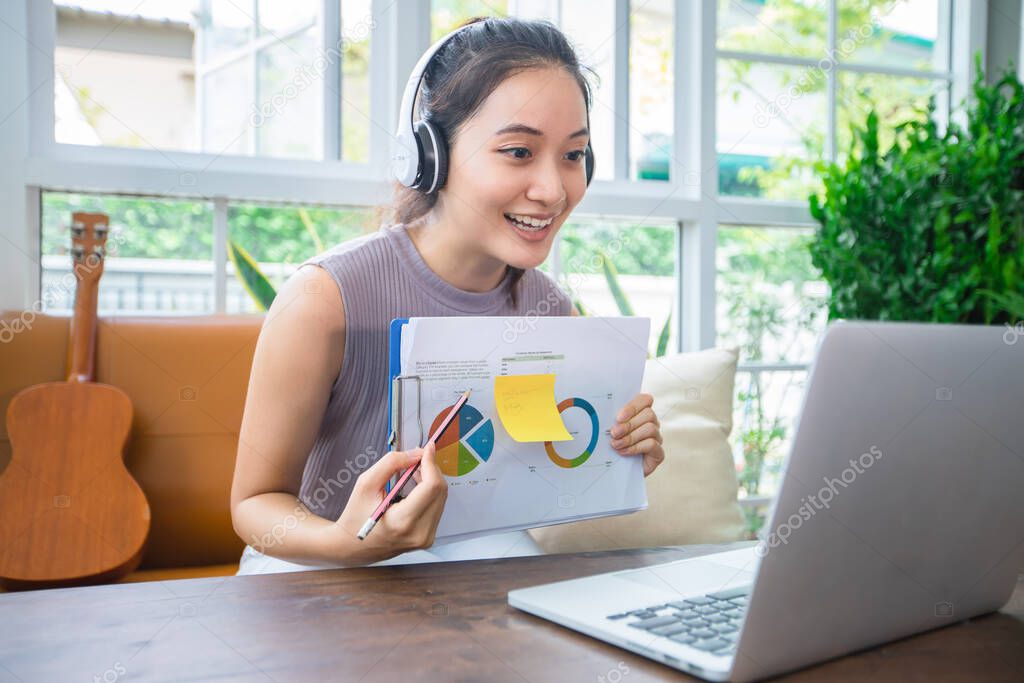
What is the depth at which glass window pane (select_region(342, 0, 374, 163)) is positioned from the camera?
237 cm

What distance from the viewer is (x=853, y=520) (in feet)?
1.93

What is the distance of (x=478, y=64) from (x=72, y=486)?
113 cm

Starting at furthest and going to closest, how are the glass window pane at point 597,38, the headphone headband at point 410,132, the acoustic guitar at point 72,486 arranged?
the glass window pane at point 597,38, the acoustic guitar at point 72,486, the headphone headband at point 410,132

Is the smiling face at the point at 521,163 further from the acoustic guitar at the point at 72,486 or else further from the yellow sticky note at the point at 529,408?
the acoustic guitar at the point at 72,486

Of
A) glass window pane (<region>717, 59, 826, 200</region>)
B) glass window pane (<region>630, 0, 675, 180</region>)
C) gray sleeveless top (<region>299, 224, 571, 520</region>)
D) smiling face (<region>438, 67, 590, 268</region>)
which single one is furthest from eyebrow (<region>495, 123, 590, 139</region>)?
glass window pane (<region>717, 59, 826, 200</region>)

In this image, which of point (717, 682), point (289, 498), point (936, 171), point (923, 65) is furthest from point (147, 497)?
point (923, 65)

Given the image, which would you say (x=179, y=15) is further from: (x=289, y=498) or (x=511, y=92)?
(x=289, y=498)

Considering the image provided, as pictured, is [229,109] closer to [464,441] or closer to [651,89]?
[651,89]

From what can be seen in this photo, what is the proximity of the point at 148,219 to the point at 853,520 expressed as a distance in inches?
81.5

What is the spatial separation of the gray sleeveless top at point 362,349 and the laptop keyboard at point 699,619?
674 millimetres

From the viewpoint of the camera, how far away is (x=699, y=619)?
0.69 meters


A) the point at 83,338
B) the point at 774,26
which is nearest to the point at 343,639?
the point at 83,338

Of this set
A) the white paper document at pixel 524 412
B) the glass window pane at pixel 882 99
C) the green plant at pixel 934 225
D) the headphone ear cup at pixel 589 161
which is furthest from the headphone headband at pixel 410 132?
the glass window pane at pixel 882 99

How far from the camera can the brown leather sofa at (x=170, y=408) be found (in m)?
1.72
